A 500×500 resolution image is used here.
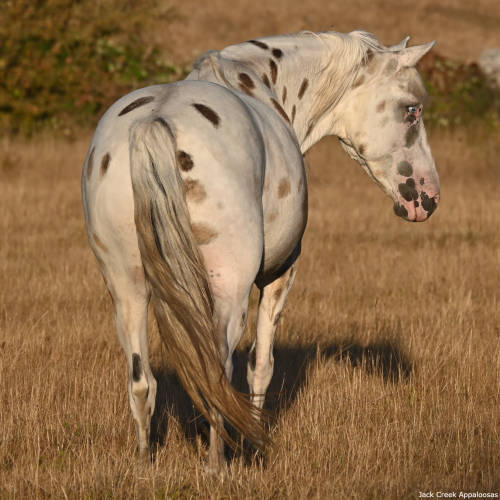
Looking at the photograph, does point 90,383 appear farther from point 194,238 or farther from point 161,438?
point 194,238

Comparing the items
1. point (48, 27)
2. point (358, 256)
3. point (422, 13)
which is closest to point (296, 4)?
point (422, 13)

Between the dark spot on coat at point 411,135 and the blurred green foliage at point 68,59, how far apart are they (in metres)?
12.9

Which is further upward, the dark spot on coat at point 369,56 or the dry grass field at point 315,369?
the dark spot on coat at point 369,56

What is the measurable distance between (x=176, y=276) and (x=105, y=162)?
535 mm

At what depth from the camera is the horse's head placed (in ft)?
15.8

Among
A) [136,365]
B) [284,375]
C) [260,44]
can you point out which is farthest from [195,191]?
[284,375]

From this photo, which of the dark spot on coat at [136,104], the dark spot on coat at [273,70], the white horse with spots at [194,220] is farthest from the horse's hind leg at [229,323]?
the dark spot on coat at [273,70]

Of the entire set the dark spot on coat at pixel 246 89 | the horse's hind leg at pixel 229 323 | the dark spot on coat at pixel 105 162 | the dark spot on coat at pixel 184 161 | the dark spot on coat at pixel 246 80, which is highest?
the dark spot on coat at pixel 246 80

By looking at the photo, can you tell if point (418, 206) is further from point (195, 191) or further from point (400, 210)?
point (195, 191)

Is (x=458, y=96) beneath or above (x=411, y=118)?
above

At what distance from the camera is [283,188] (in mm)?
3824

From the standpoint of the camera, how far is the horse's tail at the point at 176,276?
329 centimetres

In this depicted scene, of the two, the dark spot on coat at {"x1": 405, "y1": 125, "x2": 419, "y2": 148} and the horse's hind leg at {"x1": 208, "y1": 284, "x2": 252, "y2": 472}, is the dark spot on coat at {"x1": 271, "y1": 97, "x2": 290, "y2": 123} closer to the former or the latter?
the dark spot on coat at {"x1": 405, "y1": 125, "x2": 419, "y2": 148}

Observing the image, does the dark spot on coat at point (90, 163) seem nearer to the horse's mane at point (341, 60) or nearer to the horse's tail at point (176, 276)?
the horse's tail at point (176, 276)
